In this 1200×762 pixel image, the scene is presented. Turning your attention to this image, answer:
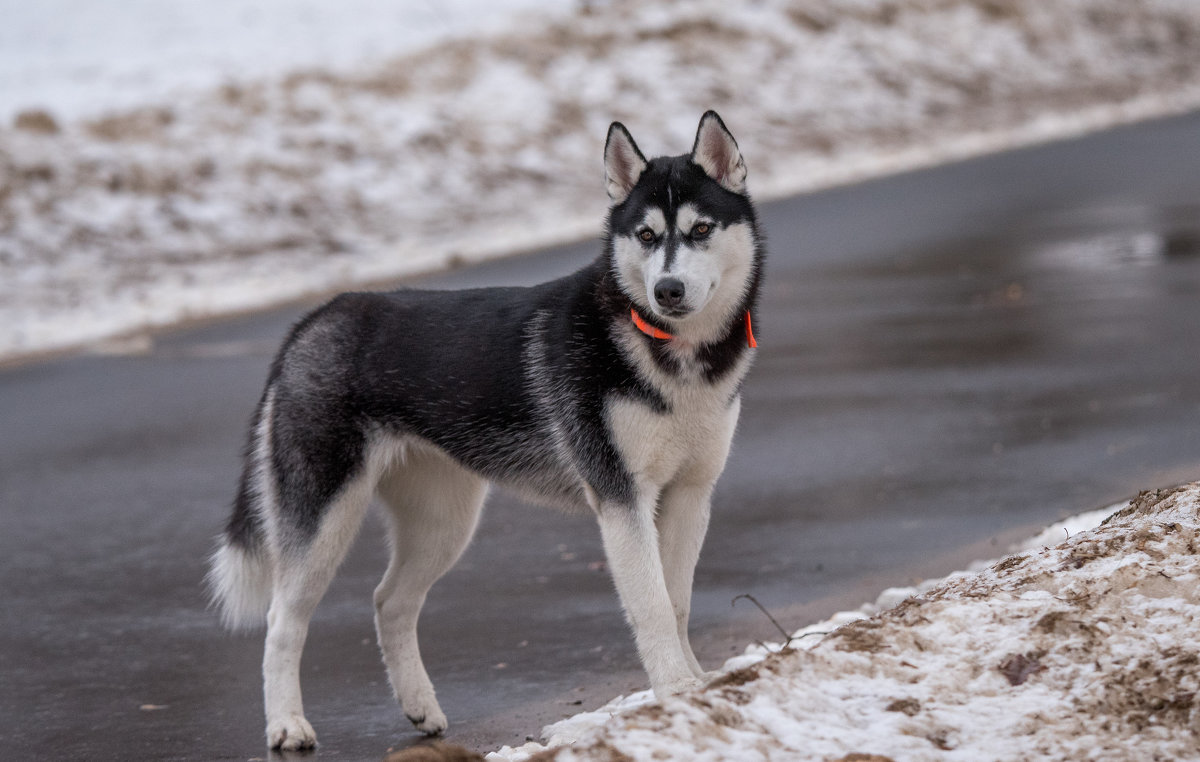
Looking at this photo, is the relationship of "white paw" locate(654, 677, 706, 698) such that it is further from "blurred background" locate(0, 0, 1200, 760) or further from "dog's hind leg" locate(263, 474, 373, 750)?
"dog's hind leg" locate(263, 474, 373, 750)

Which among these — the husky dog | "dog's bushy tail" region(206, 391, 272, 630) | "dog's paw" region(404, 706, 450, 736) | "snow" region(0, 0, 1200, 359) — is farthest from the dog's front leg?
"snow" region(0, 0, 1200, 359)

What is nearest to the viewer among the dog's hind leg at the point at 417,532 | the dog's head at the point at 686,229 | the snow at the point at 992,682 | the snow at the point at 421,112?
the snow at the point at 992,682

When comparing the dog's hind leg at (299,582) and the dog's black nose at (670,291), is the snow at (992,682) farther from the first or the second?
the dog's hind leg at (299,582)

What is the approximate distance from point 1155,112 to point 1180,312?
40.2 feet

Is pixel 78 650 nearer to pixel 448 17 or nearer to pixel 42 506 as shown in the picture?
pixel 42 506

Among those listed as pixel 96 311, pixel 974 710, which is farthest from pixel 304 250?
pixel 974 710

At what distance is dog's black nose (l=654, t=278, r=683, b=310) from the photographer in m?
4.08

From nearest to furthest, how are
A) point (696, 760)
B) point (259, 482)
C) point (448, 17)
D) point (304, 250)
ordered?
point (696, 760)
point (259, 482)
point (304, 250)
point (448, 17)

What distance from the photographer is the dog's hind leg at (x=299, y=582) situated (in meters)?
4.58

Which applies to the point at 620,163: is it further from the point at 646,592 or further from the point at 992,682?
the point at 992,682

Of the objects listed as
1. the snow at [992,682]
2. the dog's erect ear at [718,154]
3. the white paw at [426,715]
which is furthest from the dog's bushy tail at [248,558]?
the dog's erect ear at [718,154]

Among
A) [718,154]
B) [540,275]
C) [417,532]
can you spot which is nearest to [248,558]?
[417,532]

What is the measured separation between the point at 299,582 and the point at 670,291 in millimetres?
1655

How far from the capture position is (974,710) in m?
3.08
